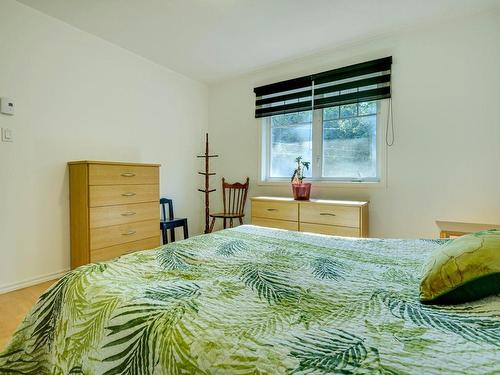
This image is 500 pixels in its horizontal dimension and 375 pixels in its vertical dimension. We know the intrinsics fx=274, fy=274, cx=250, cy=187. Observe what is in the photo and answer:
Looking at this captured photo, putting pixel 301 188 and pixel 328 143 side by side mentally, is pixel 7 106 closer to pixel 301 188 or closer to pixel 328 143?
pixel 301 188

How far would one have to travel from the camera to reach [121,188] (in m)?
2.72

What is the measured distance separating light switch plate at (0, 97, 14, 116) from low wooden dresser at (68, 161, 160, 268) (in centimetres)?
61

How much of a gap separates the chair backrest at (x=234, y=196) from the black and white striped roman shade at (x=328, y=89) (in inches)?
40.5

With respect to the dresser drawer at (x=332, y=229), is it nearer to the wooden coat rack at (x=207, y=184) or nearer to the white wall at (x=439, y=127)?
the white wall at (x=439, y=127)

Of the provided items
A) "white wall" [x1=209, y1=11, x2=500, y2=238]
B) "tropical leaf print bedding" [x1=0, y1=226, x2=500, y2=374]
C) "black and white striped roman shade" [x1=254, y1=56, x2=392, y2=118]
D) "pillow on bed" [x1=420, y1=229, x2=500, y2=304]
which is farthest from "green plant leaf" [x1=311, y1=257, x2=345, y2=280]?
"black and white striped roman shade" [x1=254, y1=56, x2=392, y2=118]

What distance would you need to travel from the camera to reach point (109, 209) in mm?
2623

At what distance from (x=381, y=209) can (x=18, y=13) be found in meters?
3.85

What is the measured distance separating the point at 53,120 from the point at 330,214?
2859 millimetres

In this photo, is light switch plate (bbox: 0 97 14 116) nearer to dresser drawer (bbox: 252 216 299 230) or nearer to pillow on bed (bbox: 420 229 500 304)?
dresser drawer (bbox: 252 216 299 230)

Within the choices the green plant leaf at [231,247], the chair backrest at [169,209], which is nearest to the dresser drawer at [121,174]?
the chair backrest at [169,209]

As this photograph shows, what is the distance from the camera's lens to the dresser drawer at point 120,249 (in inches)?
99.4

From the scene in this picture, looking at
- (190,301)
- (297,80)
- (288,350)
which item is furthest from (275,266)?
(297,80)

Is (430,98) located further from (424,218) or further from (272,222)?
(272,222)

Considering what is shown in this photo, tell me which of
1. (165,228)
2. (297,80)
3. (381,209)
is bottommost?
(165,228)
